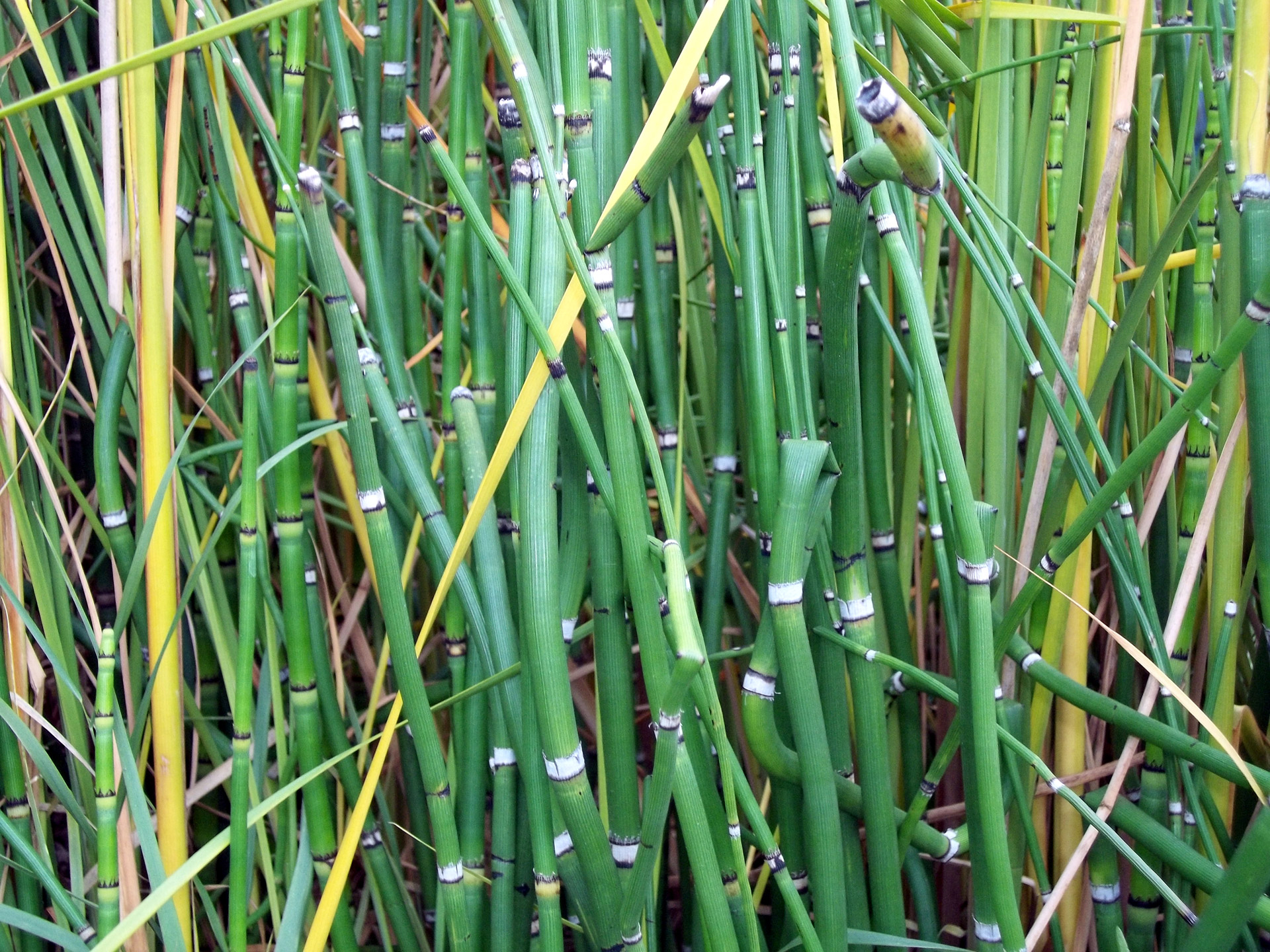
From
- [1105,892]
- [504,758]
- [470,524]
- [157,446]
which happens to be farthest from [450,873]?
[1105,892]

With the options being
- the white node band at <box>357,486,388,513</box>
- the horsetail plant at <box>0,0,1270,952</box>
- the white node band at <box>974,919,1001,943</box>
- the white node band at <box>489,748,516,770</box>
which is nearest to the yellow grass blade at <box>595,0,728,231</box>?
the horsetail plant at <box>0,0,1270,952</box>

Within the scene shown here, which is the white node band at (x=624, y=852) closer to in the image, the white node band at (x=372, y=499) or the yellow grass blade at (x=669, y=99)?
the white node band at (x=372, y=499)

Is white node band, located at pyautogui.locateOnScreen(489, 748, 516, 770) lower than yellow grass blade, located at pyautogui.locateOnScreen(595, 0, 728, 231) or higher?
lower

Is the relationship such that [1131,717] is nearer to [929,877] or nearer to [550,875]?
[929,877]

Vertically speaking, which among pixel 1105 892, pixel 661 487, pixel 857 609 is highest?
pixel 661 487

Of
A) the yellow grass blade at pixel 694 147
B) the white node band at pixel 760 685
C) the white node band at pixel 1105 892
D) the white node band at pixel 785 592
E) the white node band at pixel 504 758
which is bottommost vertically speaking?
the white node band at pixel 1105 892

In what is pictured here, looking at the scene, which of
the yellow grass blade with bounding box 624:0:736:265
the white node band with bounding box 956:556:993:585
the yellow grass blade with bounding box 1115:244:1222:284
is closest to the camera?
the white node band with bounding box 956:556:993:585

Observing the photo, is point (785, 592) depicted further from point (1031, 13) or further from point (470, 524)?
point (1031, 13)

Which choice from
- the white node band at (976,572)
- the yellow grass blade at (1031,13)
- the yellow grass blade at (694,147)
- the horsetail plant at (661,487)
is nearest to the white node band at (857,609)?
the horsetail plant at (661,487)

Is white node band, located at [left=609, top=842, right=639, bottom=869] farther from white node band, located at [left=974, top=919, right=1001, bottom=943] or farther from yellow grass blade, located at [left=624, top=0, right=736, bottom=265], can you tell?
yellow grass blade, located at [left=624, top=0, right=736, bottom=265]

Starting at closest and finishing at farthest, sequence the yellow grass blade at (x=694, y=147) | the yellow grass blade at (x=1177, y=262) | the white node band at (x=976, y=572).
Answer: the white node band at (x=976, y=572) < the yellow grass blade at (x=694, y=147) < the yellow grass blade at (x=1177, y=262)

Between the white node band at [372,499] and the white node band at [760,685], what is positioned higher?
the white node band at [372,499]
